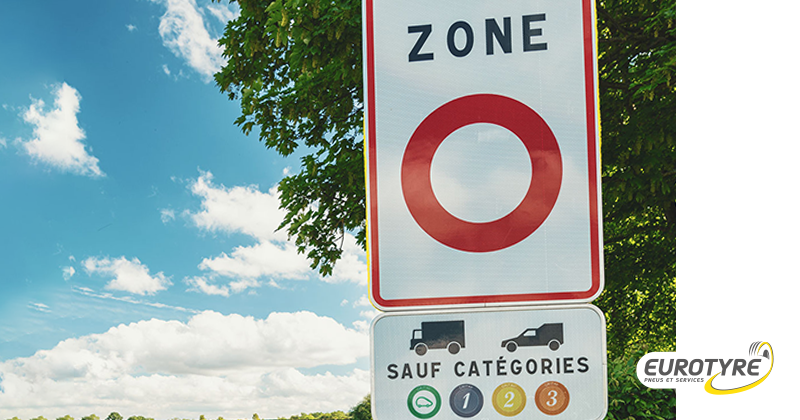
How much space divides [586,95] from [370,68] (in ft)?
1.82

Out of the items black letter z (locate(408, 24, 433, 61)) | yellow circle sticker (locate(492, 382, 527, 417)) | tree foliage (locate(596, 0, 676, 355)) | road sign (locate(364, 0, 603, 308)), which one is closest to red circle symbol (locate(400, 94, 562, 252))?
road sign (locate(364, 0, 603, 308))

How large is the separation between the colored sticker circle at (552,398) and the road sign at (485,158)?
0.21 m

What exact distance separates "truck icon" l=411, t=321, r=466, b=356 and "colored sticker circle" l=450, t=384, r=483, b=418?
0.09 meters

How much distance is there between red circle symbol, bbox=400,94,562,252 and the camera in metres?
1.48

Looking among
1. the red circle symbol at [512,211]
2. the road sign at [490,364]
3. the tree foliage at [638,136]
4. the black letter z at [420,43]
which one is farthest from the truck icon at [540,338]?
the tree foliage at [638,136]

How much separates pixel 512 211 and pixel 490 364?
370 millimetres

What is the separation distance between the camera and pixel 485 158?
1.49 meters

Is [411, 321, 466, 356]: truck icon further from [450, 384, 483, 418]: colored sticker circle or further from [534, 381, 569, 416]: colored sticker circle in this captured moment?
[534, 381, 569, 416]: colored sticker circle

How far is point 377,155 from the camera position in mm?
1539

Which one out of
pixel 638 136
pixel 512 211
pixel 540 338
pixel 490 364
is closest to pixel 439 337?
pixel 490 364

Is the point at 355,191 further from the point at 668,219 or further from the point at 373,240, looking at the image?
the point at 373,240
